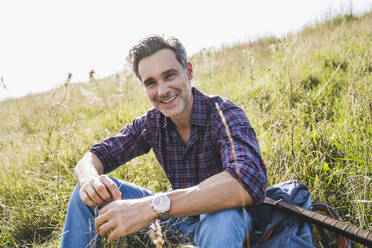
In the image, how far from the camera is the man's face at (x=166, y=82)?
1897 millimetres

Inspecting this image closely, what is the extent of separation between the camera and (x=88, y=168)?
184cm

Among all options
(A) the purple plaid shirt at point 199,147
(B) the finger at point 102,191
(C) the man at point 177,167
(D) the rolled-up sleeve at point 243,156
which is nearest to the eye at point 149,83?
(C) the man at point 177,167

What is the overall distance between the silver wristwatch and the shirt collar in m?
0.70

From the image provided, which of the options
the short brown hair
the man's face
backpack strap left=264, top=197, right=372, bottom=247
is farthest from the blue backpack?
the short brown hair

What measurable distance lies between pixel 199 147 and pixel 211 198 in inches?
25.0

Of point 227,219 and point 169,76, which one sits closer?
A: point 227,219

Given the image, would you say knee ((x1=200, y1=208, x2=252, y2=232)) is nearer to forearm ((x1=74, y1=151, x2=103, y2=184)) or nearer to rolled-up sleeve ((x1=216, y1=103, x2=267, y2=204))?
rolled-up sleeve ((x1=216, y1=103, x2=267, y2=204))

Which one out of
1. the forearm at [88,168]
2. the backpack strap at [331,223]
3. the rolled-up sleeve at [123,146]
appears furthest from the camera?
the rolled-up sleeve at [123,146]

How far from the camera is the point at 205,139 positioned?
→ 1.79m

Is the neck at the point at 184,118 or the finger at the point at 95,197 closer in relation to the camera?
the finger at the point at 95,197

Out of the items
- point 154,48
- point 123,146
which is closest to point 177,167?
point 123,146

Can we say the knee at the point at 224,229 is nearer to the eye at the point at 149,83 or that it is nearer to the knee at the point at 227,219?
the knee at the point at 227,219

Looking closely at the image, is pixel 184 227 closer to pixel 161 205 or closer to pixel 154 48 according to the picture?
pixel 161 205

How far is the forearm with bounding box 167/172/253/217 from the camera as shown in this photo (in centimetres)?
127
